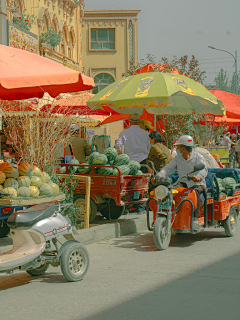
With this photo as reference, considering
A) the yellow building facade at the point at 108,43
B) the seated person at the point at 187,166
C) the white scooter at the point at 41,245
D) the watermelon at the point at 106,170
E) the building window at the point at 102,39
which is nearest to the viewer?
the white scooter at the point at 41,245

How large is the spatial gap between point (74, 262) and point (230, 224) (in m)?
3.60

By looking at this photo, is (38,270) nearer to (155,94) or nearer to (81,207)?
(81,207)

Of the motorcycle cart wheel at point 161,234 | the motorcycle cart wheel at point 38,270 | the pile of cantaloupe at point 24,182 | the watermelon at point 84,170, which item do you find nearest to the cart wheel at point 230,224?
the motorcycle cart wheel at point 161,234

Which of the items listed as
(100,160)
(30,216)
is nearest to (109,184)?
(100,160)

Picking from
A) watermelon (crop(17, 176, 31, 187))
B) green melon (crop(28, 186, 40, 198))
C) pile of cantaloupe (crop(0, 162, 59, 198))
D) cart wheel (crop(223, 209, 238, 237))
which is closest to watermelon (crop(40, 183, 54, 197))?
pile of cantaloupe (crop(0, 162, 59, 198))

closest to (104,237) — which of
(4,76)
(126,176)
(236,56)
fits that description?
(126,176)

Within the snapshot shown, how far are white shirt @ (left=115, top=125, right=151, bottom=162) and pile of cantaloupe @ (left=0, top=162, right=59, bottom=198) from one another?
3262 mm

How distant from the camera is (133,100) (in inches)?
368

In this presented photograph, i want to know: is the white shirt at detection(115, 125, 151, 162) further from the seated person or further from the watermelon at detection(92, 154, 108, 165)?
the seated person

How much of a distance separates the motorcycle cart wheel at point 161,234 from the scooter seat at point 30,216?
2.06m

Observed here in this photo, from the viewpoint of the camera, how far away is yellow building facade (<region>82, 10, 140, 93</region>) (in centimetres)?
4291

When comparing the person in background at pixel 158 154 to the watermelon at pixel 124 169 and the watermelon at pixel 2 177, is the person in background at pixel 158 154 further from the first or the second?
the watermelon at pixel 2 177

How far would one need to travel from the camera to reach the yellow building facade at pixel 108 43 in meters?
42.9

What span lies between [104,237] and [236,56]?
1628 inches
